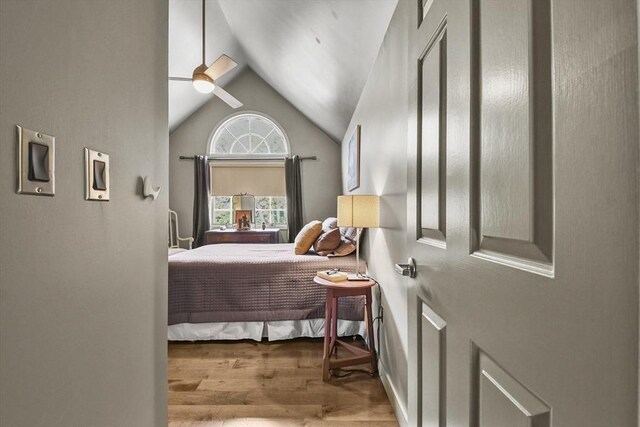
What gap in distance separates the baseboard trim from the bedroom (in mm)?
665

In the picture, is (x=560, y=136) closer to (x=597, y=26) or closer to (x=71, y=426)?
(x=597, y=26)

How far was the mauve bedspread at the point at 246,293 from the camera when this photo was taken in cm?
273

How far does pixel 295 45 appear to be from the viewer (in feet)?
11.0

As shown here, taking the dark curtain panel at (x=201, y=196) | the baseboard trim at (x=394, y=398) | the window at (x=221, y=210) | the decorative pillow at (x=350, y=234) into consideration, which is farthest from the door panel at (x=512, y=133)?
the window at (x=221, y=210)

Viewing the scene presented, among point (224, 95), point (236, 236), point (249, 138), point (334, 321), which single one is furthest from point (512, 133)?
point (249, 138)

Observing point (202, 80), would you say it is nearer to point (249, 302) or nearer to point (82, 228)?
point (249, 302)

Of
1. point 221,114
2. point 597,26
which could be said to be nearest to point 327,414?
point 597,26

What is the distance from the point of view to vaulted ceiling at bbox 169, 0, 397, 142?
2234 mm

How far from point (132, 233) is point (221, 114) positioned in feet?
17.9

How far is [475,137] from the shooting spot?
0.66 m

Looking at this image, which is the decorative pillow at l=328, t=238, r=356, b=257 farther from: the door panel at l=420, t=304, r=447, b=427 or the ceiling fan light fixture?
the door panel at l=420, t=304, r=447, b=427

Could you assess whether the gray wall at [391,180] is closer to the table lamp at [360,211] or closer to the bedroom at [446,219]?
the table lamp at [360,211]

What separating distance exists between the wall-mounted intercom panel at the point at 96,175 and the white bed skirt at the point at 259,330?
2250 mm

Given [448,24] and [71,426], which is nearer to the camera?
[71,426]
